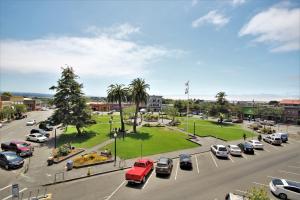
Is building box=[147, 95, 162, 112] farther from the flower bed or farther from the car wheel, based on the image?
the car wheel

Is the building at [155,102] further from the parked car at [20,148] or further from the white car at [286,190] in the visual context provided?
the white car at [286,190]

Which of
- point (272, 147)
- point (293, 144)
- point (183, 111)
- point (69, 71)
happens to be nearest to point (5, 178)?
point (69, 71)

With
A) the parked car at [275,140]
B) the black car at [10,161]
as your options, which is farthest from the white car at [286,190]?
the black car at [10,161]

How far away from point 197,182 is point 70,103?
109 ft

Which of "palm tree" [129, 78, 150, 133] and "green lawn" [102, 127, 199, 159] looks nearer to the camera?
"green lawn" [102, 127, 199, 159]

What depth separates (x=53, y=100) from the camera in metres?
45.8

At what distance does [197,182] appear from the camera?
77.9ft

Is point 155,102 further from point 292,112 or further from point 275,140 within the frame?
point 275,140

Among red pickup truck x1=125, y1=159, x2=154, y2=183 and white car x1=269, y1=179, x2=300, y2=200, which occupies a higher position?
red pickup truck x1=125, y1=159, x2=154, y2=183

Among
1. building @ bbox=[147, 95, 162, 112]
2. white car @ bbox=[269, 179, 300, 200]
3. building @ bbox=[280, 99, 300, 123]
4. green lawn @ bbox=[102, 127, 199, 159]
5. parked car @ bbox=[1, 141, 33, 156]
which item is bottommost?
white car @ bbox=[269, 179, 300, 200]

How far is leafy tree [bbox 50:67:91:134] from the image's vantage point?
45.2 metres

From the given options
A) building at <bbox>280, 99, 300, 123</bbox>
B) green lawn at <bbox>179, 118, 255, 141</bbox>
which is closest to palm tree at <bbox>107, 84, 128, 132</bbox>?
green lawn at <bbox>179, 118, 255, 141</bbox>

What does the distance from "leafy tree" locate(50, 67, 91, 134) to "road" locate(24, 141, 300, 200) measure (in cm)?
2322

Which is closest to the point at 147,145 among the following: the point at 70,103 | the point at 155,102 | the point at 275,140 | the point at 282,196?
the point at 70,103
